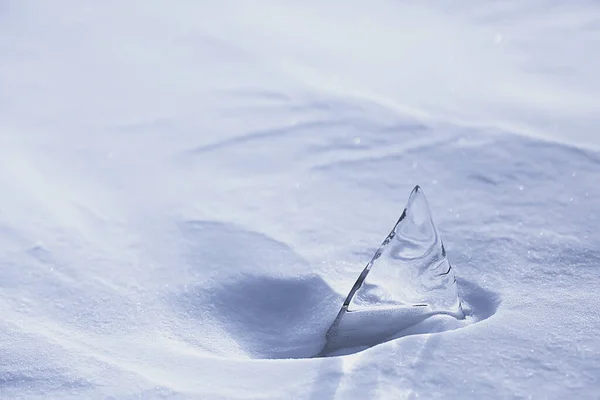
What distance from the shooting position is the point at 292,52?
2523 millimetres

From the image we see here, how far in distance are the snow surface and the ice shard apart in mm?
46

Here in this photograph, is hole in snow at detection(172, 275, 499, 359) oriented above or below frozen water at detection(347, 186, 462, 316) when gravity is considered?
below

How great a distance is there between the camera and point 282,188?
186 cm

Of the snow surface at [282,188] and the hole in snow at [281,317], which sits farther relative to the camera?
the hole in snow at [281,317]

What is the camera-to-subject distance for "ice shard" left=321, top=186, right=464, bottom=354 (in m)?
1.34

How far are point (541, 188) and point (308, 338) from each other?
71 cm

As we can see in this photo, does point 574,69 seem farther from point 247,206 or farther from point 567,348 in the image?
point 567,348

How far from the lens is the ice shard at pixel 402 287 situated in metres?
1.34

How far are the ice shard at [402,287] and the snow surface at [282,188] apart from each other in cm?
5

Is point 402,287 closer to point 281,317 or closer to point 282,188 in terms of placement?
point 281,317

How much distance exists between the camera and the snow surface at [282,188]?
1.24 m

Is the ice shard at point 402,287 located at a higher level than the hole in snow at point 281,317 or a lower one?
higher

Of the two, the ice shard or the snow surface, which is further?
the ice shard

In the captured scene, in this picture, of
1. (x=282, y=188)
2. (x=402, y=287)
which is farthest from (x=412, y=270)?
(x=282, y=188)
